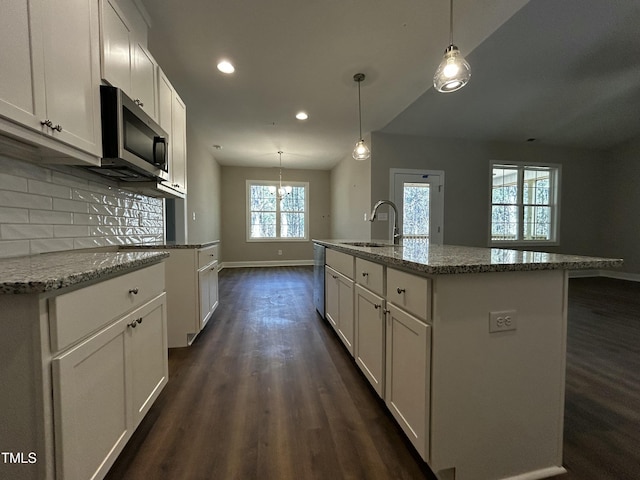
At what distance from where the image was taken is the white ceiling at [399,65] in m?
2.27

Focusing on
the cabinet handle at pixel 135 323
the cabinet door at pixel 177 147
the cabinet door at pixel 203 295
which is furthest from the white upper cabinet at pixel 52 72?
the cabinet door at pixel 203 295

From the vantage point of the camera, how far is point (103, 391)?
973 mm

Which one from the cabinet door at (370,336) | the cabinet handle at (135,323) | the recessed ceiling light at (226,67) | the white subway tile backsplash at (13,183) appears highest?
the recessed ceiling light at (226,67)

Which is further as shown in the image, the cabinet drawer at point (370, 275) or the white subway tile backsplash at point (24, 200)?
the cabinet drawer at point (370, 275)

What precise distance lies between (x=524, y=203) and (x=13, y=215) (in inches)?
271

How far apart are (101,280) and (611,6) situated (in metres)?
4.48

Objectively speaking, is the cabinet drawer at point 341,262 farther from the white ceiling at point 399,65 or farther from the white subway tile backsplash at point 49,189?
the white ceiling at point 399,65

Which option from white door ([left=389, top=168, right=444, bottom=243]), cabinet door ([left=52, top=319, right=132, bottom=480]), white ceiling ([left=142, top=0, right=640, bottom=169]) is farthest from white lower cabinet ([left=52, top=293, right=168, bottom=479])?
white door ([left=389, top=168, right=444, bottom=243])

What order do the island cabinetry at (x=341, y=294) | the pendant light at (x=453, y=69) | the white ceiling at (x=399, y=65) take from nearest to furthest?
the pendant light at (x=453, y=69)
the island cabinetry at (x=341, y=294)
the white ceiling at (x=399, y=65)

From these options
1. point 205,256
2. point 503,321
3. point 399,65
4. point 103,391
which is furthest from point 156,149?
point 399,65

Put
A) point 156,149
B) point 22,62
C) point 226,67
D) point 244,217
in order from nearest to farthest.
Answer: point 22,62 < point 156,149 < point 226,67 < point 244,217

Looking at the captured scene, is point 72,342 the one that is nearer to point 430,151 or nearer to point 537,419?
point 537,419

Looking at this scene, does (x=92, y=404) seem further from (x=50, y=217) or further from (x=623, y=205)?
(x=623, y=205)

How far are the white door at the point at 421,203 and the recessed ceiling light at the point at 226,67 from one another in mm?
3158
